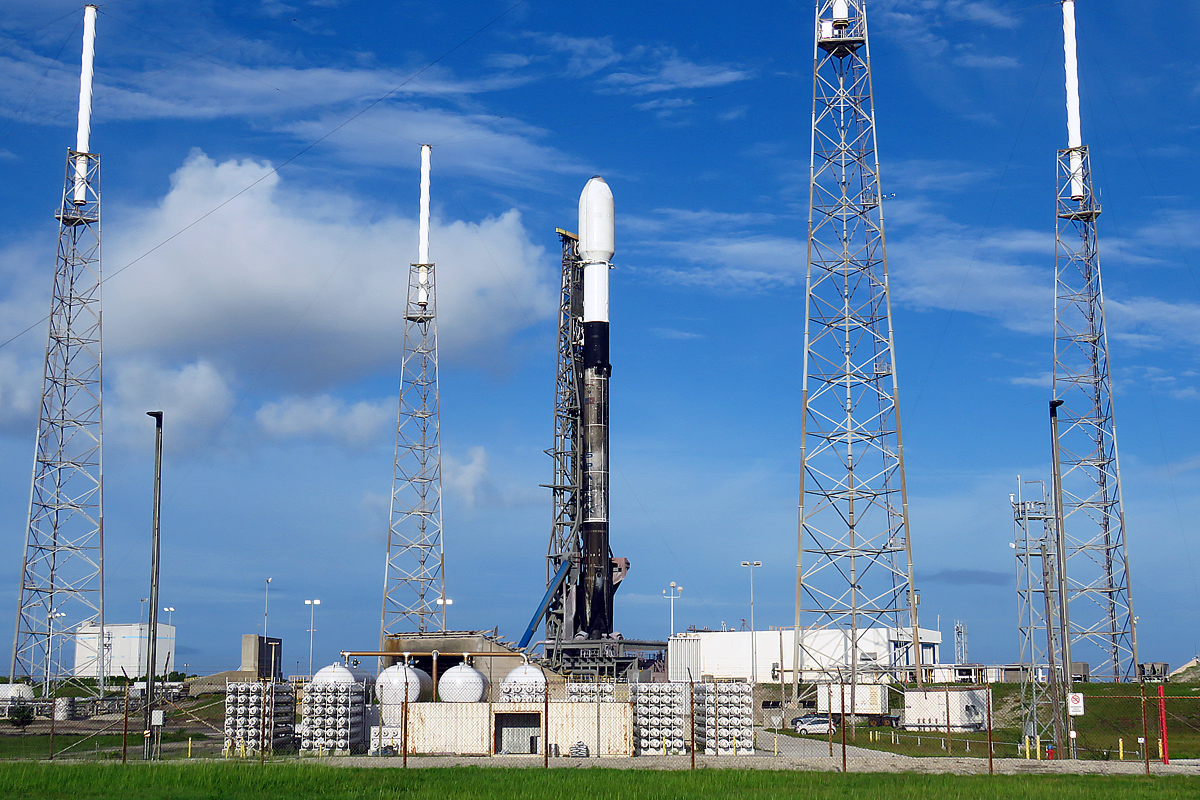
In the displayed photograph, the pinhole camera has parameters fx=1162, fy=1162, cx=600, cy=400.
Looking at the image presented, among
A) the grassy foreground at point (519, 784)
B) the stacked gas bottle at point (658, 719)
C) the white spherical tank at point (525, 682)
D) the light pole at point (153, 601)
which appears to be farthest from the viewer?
the white spherical tank at point (525, 682)

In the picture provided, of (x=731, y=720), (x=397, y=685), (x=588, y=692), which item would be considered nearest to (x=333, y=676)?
(x=397, y=685)

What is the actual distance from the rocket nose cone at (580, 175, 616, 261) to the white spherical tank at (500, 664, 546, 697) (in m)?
26.7

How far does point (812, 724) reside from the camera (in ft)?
178

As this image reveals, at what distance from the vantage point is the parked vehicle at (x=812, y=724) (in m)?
52.6

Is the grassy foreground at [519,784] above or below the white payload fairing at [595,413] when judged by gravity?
below

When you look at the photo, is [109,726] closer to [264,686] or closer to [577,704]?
[264,686]

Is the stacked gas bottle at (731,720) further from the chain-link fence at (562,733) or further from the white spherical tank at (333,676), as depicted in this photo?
the white spherical tank at (333,676)

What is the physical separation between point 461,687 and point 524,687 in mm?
2682

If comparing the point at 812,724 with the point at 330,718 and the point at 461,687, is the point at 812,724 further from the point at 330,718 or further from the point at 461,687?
the point at 330,718

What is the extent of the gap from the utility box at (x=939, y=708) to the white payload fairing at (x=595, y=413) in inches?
719

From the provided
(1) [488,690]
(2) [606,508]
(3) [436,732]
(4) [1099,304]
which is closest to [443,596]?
(2) [606,508]

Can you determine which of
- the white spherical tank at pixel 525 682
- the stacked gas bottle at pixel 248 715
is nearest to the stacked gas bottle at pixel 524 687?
the white spherical tank at pixel 525 682

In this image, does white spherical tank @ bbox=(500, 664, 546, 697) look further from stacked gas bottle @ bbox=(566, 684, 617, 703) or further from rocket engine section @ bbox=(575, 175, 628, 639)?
rocket engine section @ bbox=(575, 175, 628, 639)

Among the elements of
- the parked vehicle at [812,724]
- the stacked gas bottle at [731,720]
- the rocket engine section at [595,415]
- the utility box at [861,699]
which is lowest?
the parked vehicle at [812,724]
